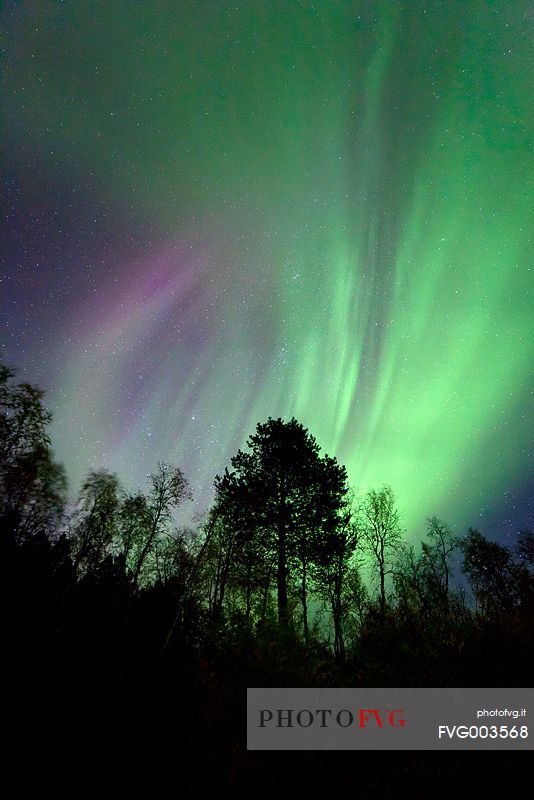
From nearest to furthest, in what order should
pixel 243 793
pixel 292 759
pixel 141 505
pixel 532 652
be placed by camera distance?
pixel 243 793 → pixel 292 759 → pixel 532 652 → pixel 141 505

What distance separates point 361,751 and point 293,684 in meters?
2.23

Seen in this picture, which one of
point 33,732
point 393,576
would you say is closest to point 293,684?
point 33,732

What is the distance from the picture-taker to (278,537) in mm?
21078

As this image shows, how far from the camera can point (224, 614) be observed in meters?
12.8

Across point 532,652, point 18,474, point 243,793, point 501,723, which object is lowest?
point 243,793

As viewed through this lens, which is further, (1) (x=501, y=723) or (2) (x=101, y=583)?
(2) (x=101, y=583)

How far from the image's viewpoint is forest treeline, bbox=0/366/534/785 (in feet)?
34.7

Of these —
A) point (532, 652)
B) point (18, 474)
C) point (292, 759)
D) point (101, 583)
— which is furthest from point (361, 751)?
point (101, 583)

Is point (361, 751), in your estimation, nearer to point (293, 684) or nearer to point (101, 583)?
point (293, 684)

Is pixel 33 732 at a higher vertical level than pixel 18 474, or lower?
lower

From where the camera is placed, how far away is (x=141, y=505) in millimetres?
31375

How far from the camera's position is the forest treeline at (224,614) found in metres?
10.6

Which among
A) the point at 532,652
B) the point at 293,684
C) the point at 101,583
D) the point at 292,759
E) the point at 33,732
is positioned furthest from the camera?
the point at 101,583

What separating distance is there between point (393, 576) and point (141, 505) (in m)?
26.1
